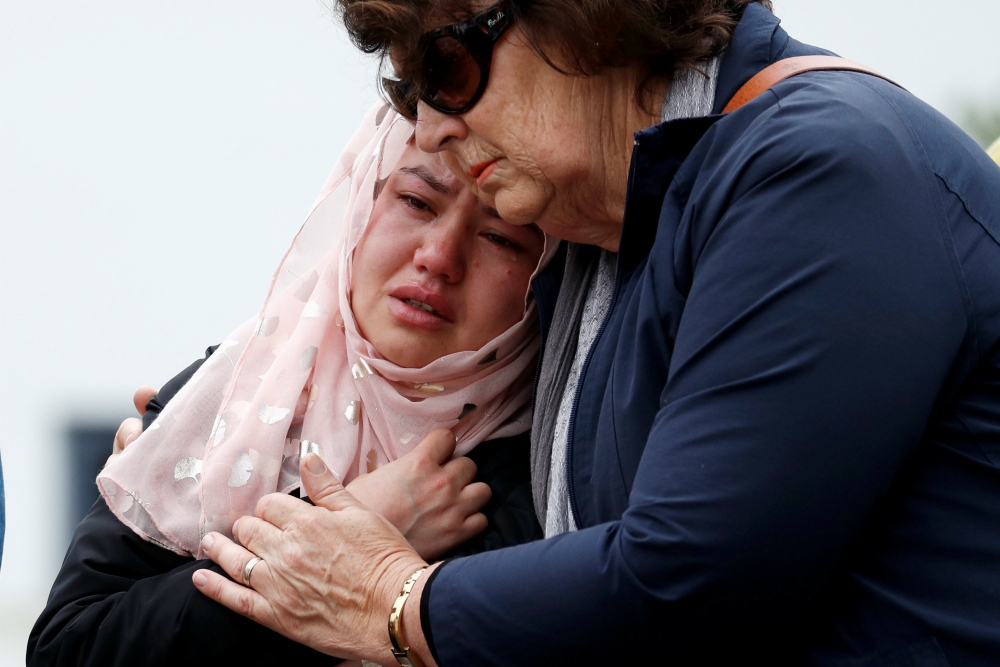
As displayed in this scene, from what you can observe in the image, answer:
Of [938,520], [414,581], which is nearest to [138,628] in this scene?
[414,581]

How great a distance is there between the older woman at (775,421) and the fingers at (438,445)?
0.50 metres

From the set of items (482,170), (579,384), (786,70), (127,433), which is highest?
(786,70)

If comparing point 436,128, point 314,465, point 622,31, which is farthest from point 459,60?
point 314,465

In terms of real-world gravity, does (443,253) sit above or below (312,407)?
above

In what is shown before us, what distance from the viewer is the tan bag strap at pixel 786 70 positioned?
1.48 meters

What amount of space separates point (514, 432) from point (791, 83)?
106cm

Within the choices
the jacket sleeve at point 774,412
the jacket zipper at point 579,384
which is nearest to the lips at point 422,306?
the jacket zipper at point 579,384

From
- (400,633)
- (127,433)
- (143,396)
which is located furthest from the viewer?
(143,396)

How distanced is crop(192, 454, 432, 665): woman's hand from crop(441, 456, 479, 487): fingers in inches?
10.9

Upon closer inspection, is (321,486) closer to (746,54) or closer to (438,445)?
(438,445)

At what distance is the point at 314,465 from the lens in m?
1.86

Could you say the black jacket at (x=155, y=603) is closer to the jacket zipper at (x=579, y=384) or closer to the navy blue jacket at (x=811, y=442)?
the jacket zipper at (x=579, y=384)

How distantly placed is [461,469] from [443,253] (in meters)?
0.46

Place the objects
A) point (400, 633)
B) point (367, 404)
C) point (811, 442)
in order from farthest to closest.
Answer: point (367, 404) < point (400, 633) < point (811, 442)
